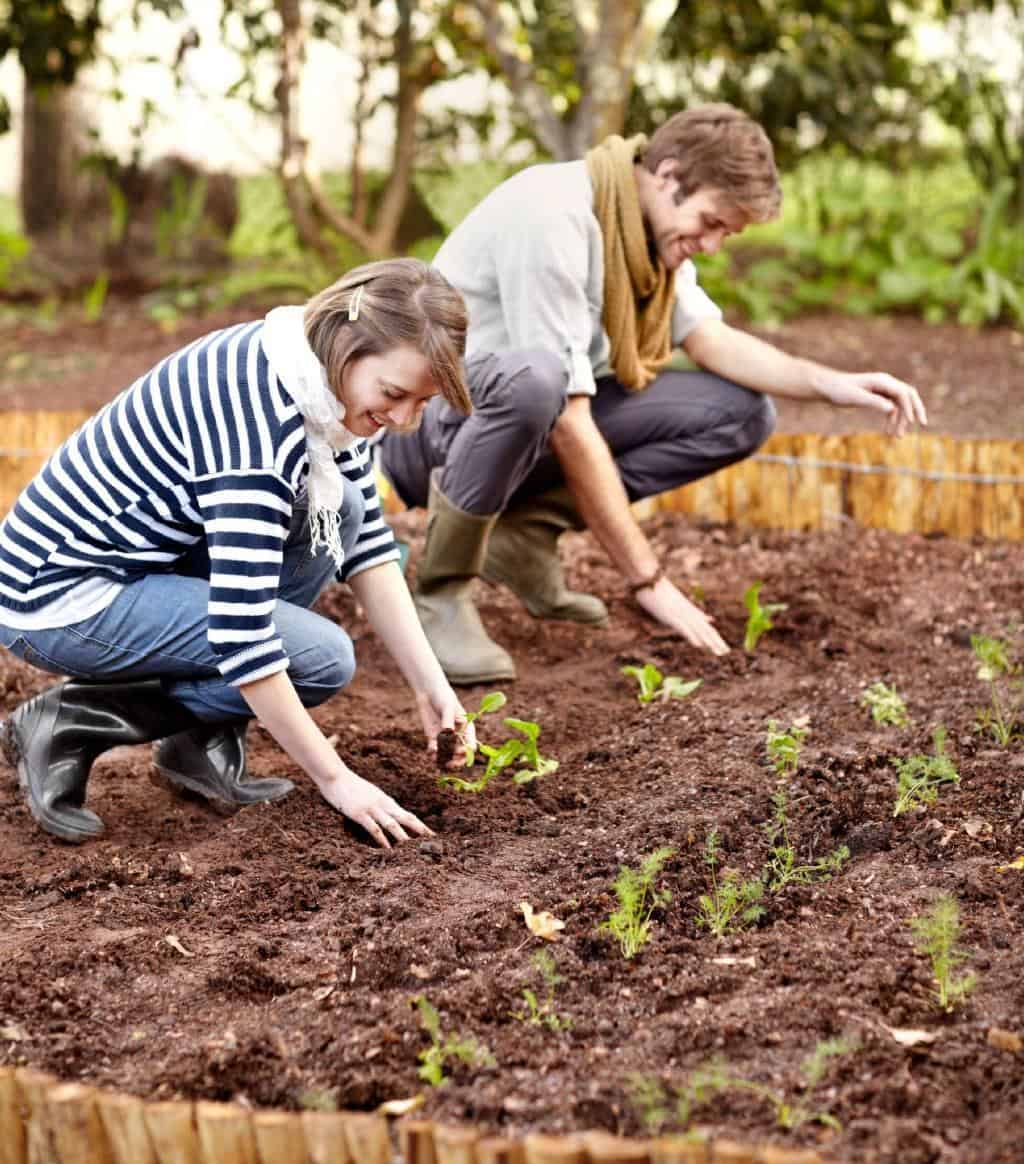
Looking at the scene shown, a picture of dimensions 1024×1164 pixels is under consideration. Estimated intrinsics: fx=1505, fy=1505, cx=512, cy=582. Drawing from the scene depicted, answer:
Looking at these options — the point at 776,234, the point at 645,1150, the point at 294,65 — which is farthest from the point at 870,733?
the point at 776,234

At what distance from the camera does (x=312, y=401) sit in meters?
2.47

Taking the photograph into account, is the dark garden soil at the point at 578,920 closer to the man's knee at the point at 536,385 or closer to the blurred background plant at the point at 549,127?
the man's knee at the point at 536,385

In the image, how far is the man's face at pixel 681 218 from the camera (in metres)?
3.44

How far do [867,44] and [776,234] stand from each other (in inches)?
55.0

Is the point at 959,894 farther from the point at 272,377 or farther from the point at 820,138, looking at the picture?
the point at 820,138

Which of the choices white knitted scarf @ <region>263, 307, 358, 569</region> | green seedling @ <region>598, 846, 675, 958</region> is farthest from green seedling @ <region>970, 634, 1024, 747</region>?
white knitted scarf @ <region>263, 307, 358, 569</region>

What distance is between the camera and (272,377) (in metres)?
2.50

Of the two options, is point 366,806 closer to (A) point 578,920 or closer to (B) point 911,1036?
(A) point 578,920

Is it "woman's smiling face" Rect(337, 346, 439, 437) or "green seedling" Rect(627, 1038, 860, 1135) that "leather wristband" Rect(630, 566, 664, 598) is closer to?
"woman's smiling face" Rect(337, 346, 439, 437)

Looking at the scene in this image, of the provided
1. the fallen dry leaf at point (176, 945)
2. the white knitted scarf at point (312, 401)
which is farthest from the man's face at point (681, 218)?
the fallen dry leaf at point (176, 945)

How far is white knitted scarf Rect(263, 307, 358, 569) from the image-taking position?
2.47 meters

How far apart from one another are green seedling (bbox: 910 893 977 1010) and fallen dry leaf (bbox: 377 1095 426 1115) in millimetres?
735

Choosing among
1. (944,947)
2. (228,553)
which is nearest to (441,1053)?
(944,947)

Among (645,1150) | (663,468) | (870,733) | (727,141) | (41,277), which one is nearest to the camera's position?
(645,1150)
